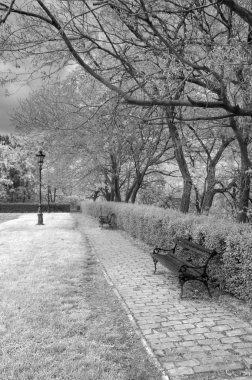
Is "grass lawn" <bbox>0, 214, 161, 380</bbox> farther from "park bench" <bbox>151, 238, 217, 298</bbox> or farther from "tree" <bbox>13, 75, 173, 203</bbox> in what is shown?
"tree" <bbox>13, 75, 173, 203</bbox>

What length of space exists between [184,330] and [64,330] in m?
1.56

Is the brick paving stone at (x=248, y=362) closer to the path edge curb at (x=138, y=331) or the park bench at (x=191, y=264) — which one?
the path edge curb at (x=138, y=331)

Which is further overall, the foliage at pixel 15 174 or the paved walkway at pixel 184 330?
the foliage at pixel 15 174

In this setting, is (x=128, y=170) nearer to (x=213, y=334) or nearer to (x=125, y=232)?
(x=125, y=232)

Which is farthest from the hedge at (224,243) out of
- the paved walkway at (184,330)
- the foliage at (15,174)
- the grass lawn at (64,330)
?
the foliage at (15,174)

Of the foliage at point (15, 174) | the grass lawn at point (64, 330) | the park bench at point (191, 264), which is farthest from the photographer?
the foliage at point (15, 174)

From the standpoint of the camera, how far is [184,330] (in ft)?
14.9

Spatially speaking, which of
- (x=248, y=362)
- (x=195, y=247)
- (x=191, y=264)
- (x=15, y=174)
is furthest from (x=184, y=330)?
(x=15, y=174)

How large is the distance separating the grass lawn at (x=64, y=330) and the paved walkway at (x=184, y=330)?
0.76ft

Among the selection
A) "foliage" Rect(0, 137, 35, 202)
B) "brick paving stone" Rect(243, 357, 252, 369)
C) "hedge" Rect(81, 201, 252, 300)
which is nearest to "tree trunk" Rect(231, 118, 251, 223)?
"hedge" Rect(81, 201, 252, 300)

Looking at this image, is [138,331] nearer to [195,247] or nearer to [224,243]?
[224,243]

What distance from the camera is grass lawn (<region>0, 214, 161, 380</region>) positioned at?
3434 millimetres

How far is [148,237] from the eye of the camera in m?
12.1

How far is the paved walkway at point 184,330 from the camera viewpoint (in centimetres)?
354
